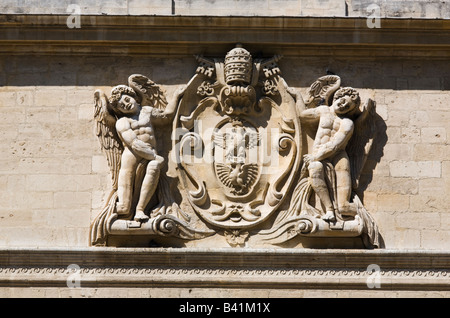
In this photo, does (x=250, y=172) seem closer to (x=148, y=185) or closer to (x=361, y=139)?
(x=148, y=185)

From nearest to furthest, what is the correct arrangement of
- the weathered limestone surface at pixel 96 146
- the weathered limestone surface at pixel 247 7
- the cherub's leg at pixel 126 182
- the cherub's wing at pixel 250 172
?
1. the cherub's leg at pixel 126 182
2. the weathered limestone surface at pixel 96 146
3. the cherub's wing at pixel 250 172
4. the weathered limestone surface at pixel 247 7

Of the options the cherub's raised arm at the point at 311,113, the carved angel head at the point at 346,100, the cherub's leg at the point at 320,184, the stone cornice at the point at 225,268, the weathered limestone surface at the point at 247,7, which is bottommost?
the stone cornice at the point at 225,268

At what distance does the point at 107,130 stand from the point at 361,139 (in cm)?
268

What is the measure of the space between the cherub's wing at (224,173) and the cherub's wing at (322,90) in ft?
3.60

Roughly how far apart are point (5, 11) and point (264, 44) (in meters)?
2.83

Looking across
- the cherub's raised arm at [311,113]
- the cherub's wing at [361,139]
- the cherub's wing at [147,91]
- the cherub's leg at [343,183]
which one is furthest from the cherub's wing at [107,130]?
the cherub's wing at [361,139]

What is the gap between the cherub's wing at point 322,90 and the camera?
48.9 feet

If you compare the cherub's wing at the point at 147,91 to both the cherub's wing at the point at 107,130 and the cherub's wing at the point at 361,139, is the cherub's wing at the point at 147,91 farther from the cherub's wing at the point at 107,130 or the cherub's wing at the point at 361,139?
the cherub's wing at the point at 361,139

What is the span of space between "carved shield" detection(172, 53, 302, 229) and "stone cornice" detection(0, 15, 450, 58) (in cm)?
31

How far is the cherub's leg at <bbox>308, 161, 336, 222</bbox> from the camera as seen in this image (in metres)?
14.5

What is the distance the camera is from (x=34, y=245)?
47.7ft

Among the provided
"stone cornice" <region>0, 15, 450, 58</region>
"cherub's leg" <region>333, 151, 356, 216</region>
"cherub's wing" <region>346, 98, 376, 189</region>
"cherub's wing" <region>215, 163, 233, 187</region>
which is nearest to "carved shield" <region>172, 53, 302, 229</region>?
"cherub's wing" <region>215, 163, 233, 187</region>

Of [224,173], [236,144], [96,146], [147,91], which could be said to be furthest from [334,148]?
[96,146]

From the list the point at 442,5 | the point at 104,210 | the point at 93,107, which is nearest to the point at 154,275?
the point at 104,210
